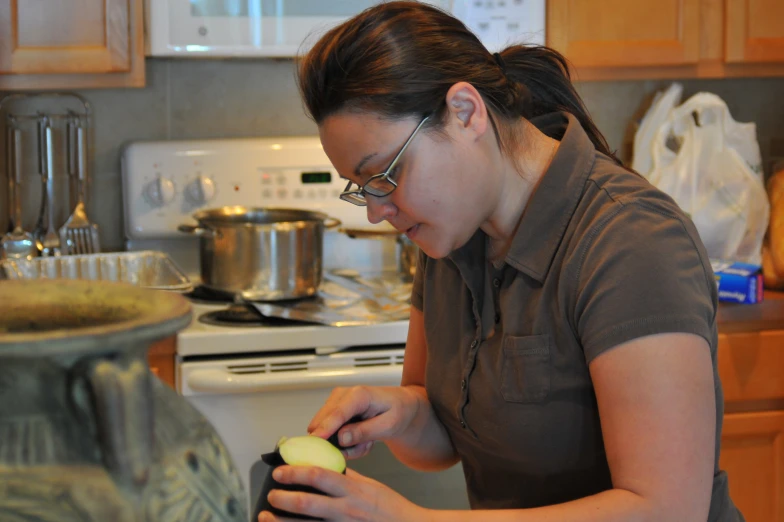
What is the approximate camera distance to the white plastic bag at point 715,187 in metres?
2.27

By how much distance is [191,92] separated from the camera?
2.36 metres

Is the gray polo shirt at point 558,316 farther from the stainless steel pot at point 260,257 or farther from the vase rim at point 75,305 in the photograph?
the stainless steel pot at point 260,257

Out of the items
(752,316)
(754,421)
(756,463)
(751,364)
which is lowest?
(756,463)

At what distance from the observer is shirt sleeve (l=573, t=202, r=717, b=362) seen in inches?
32.9

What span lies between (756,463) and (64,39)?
1.84m

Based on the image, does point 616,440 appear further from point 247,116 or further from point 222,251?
point 247,116

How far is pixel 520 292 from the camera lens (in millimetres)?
1003

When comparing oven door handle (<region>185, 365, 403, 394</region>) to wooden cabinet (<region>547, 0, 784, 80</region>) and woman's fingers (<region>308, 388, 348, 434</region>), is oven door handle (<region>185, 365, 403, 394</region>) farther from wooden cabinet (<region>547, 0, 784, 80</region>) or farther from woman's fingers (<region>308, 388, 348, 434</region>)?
wooden cabinet (<region>547, 0, 784, 80</region>)

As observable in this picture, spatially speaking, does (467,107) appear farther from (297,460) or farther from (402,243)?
(402,243)

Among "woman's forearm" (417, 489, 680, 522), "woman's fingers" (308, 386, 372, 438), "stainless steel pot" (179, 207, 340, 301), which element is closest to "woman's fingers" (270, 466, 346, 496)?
"woman's forearm" (417, 489, 680, 522)

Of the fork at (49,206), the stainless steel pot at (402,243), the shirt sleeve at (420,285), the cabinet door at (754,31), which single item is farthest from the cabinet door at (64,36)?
the cabinet door at (754,31)

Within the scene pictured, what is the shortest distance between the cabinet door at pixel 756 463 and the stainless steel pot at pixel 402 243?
82cm

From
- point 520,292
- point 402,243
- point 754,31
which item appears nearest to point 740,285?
point 754,31

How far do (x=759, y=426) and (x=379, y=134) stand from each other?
1.46m
